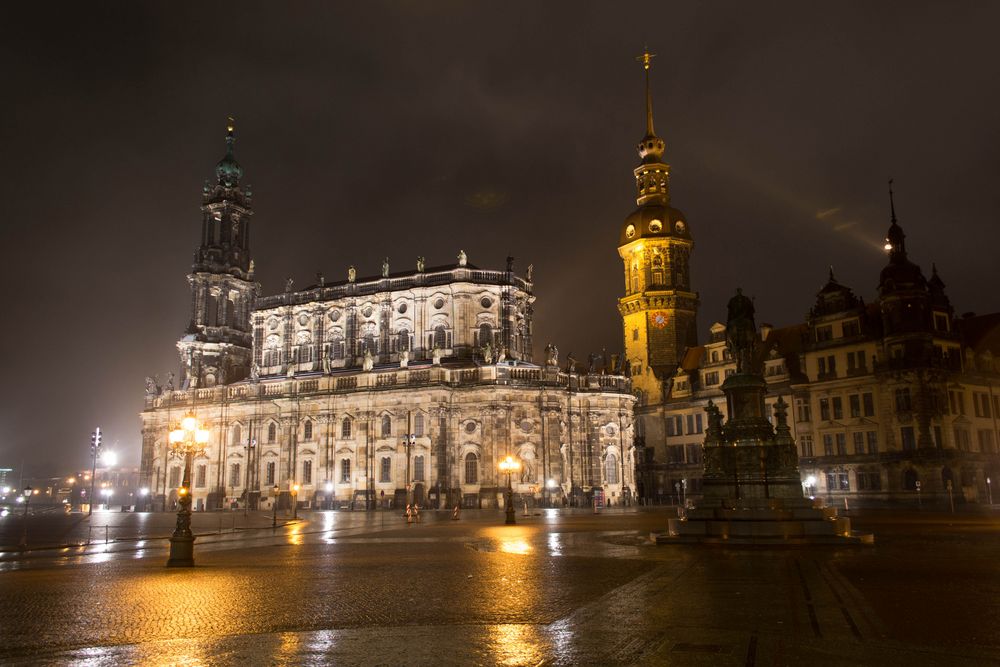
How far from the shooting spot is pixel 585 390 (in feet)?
236

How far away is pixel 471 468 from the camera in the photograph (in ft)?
222

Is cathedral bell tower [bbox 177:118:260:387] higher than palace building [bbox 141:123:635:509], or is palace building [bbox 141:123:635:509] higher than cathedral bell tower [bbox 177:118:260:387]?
cathedral bell tower [bbox 177:118:260:387]

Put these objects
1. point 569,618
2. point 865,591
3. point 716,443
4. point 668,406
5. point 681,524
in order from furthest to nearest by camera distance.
Answer: point 668,406, point 716,443, point 681,524, point 865,591, point 569,618

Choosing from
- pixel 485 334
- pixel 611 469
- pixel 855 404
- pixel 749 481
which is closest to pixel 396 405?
pixel 485 334

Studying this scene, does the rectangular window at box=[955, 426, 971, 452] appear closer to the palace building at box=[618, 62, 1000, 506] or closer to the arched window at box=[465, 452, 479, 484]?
the palace building at box=[618, 62, 1000, 506]

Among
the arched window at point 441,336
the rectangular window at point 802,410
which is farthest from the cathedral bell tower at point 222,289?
the rectangular window at point 802,410

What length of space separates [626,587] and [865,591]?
4069 millimetres

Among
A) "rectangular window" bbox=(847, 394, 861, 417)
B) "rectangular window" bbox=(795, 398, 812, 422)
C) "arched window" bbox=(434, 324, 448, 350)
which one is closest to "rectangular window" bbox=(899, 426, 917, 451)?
"rectangular window" bbox=(847, 394, 861, 417)

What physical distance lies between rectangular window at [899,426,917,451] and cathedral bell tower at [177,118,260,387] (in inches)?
2514

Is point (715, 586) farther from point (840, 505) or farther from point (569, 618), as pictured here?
point (840, 505)

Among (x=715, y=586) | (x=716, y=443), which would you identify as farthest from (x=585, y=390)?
(x=715, y=586)

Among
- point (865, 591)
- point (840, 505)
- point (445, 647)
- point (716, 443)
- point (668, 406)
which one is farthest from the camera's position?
point (668, 406)

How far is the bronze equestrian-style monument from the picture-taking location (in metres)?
23.7

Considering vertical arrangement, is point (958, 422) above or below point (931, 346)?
below
